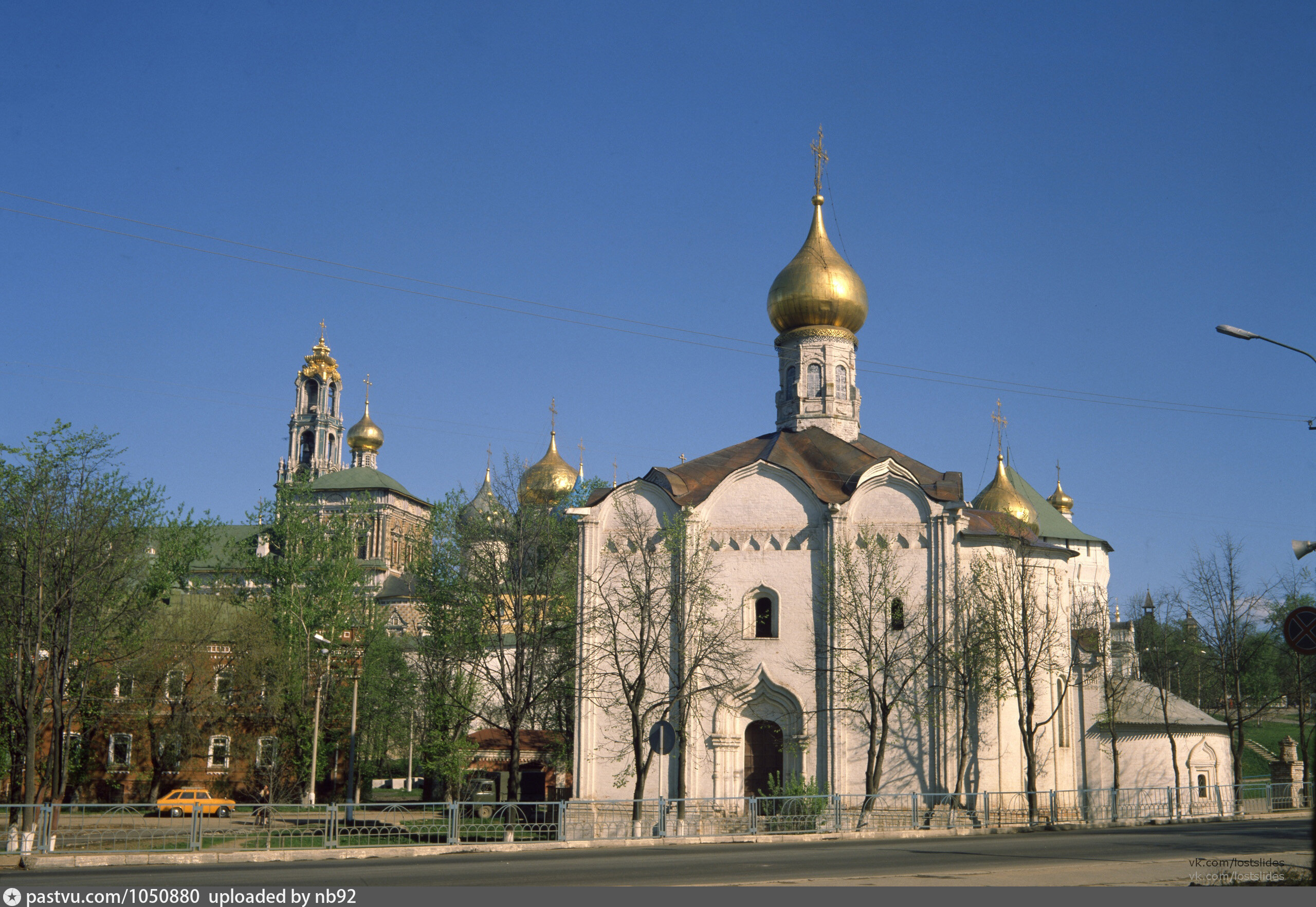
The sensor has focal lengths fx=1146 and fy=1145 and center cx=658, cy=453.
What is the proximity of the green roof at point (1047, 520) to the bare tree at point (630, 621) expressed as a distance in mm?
25550

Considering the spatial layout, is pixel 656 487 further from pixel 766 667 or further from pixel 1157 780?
pixel 1157 780

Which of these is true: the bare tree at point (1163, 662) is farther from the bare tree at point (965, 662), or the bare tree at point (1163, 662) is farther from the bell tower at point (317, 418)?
the bell tower at point (317, 418)

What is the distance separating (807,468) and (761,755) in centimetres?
775

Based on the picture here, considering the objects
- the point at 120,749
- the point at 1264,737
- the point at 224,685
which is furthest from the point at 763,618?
the point at 1264,737

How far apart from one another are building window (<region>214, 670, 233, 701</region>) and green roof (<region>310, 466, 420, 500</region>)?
47.8 m

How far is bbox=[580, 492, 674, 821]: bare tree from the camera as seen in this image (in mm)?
28484

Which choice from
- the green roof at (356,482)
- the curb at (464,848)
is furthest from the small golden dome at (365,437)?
the curb at (464,848)

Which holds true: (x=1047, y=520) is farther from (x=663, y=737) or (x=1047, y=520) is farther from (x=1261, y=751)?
(x=663, y=737)

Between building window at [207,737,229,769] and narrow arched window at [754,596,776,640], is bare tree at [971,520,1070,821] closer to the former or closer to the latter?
narrow arched window at [754,596,776,640]

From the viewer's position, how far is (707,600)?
29.0 metres

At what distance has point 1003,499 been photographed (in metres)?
44.3

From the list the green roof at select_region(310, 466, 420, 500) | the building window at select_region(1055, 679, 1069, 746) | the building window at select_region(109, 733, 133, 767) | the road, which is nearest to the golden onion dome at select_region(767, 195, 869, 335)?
the building window at select_region(1055, 679, 1069, 746)

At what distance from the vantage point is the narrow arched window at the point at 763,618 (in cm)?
2955

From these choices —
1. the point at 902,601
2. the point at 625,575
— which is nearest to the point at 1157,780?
the point at 902,601
